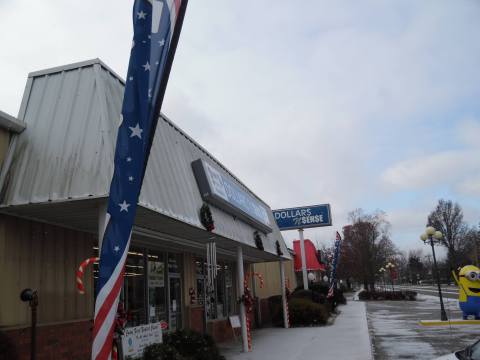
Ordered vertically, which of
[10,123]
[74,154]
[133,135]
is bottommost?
[133,135]

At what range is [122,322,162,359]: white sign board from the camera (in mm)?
8461

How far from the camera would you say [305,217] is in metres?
29.9

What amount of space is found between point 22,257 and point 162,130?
388 cm

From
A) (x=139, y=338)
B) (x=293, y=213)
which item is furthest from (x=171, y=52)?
(x=293, y=213)

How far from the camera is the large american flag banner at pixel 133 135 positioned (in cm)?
497

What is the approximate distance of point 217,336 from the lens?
1616 centimetres

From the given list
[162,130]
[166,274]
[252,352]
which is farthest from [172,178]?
[252,352]

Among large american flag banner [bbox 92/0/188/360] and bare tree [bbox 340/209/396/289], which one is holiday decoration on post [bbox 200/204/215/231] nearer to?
large american flag banner [bbox 92/0/188/360]

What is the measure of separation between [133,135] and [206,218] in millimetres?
5352

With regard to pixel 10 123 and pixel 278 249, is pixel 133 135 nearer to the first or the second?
pixel 10 123

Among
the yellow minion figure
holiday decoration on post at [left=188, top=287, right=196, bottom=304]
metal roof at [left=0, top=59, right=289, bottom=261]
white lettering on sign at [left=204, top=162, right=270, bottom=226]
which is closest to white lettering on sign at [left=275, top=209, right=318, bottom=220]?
the yellow minion figure

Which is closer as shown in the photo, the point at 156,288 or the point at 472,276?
the point at 156,288

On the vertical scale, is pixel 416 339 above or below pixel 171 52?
below

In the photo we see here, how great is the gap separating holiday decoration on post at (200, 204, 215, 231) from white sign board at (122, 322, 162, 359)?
2286 mm
